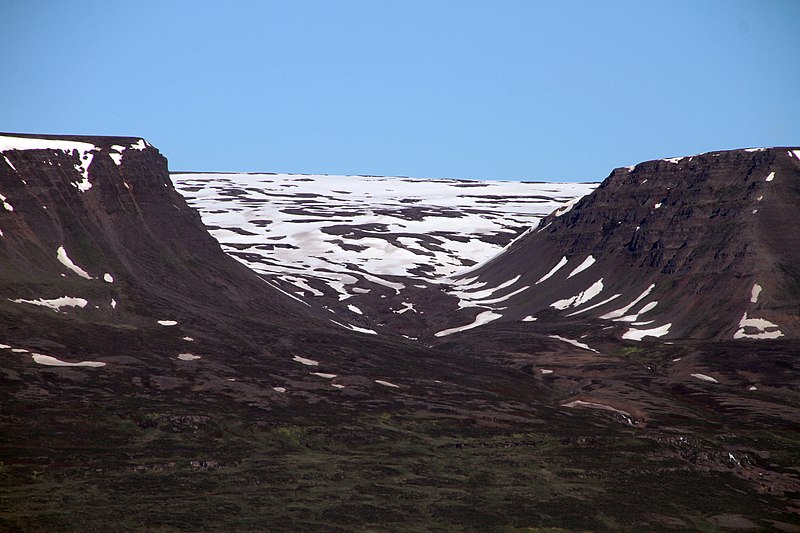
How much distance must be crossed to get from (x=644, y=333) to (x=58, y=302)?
73456 mm

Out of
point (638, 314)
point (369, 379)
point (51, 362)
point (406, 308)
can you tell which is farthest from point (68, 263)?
point (638, 314)

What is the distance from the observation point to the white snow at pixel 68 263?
12169cm

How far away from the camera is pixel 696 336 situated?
145 metres

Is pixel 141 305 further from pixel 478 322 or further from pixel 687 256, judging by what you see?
pixel 687 256

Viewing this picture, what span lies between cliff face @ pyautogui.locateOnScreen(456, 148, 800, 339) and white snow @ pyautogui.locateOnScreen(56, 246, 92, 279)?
67.8m

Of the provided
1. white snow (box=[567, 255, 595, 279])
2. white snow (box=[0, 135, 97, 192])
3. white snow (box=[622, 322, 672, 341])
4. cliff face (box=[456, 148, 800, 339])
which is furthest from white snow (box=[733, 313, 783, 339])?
white snow (box=[0, 135, 97, 192])

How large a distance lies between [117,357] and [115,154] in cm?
4989

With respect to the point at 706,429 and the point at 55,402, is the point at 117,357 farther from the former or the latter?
the point at 706,429

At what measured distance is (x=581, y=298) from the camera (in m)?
172

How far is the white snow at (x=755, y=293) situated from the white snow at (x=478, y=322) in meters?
37.6

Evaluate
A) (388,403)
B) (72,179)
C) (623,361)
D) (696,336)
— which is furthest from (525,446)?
(72,179)

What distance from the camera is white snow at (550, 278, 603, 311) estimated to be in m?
170

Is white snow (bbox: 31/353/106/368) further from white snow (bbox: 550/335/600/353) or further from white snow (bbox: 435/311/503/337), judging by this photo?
white snow (bbox: 435/311/503/337)

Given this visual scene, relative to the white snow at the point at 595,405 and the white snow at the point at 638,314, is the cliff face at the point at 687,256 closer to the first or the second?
the white snow at the point at 638,314
